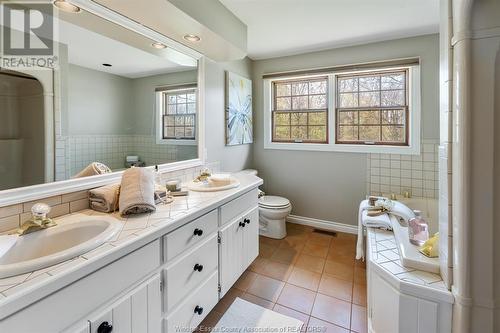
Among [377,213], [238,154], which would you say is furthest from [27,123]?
[377,213]

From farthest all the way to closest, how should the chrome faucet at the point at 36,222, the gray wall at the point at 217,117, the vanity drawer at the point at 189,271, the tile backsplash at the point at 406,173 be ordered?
the tile backsplash at the point at 406,173 < the gray wall at the point at 217,117 < the vanity drawer at the point at 189,271 < the chrome faucet at the point at 36,222

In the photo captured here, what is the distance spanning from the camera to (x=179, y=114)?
2.25 m

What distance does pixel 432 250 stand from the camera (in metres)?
1.38

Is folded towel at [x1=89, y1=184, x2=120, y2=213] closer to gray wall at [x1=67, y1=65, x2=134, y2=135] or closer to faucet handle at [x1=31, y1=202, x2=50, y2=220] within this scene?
faucet handle at [x1=31, y1=202, x2=50, y2=220]

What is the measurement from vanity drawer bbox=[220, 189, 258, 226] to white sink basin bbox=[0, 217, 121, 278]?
73 centimetres

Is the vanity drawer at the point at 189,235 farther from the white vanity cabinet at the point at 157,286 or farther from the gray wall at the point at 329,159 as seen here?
the gray wall at the point at 329,159

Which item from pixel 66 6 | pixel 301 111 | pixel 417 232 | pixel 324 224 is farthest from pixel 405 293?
pixel 301 111

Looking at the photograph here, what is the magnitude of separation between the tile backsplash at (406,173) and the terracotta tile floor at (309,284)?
0.80m

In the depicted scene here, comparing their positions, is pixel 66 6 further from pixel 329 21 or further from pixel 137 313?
pixel 329 21

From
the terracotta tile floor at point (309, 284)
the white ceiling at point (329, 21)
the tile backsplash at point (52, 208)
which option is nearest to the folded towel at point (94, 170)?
the tile backsplash at point (52, 208)

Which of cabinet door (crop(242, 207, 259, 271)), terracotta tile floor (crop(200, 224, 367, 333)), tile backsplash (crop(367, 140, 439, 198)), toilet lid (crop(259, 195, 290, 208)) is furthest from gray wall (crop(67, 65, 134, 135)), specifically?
tile backsplash (crop(367, 140, 439, 198))

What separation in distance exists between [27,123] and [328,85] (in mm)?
2944

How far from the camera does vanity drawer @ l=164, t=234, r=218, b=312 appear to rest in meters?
1.26

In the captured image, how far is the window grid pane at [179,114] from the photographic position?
84.1 inches
